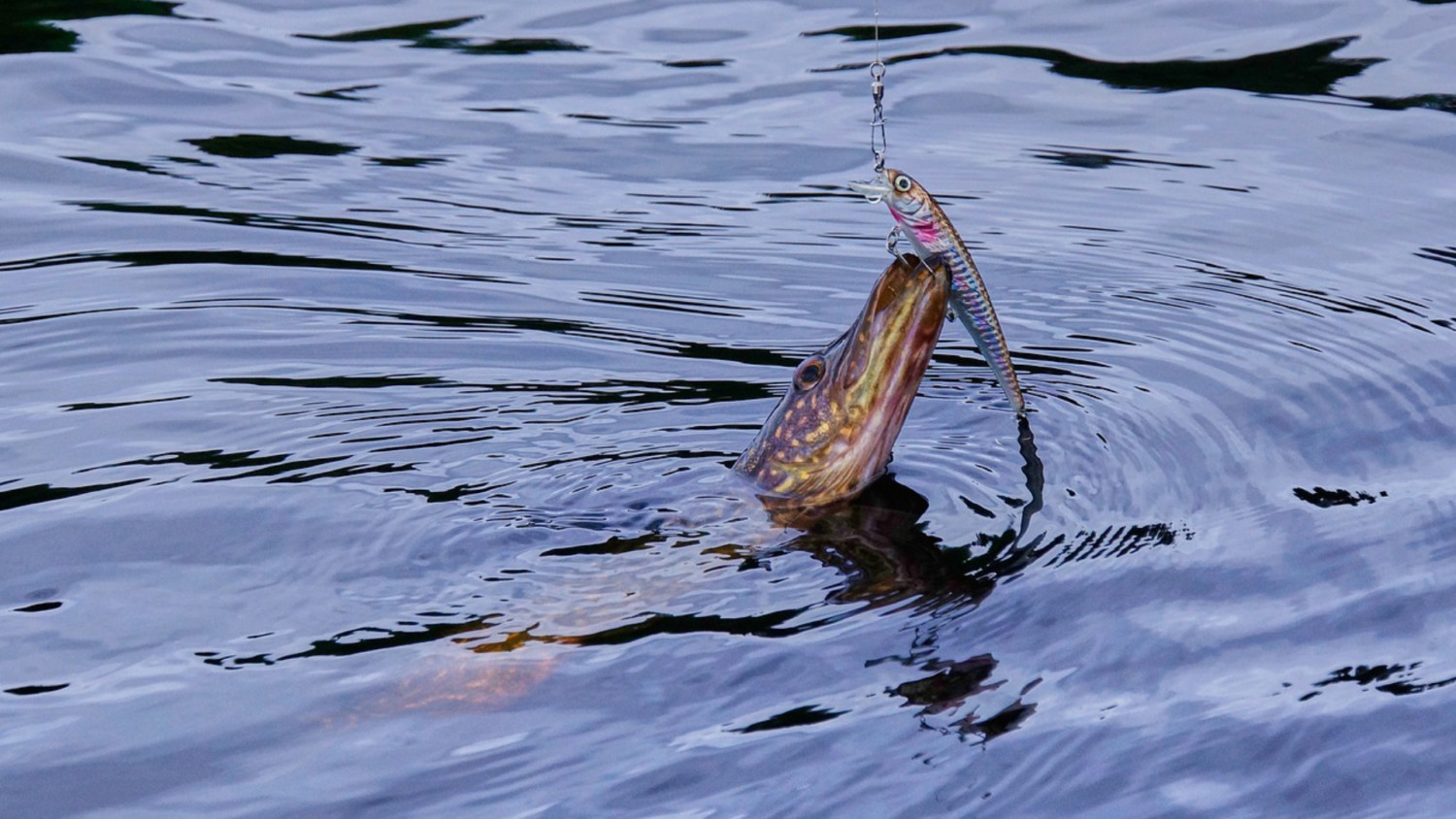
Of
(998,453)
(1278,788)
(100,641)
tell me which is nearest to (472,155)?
(998,453)

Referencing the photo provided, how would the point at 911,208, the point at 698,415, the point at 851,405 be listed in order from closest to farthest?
the point at 911,208 → the point at 851,405 → the point at 698,415

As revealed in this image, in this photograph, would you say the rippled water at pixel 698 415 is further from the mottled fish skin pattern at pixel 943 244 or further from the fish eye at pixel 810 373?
the mottled fish skin pattern at pixel 943 244

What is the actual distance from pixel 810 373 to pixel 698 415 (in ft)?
2.75

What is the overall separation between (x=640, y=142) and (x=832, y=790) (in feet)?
19.4

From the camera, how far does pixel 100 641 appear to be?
4617 millimetres

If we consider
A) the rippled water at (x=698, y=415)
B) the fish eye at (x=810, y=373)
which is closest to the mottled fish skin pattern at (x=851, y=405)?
the fish eye at (x=810, y=373)

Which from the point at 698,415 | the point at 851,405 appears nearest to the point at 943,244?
the point at 851,405

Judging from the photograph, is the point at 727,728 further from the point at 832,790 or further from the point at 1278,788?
the point at 1278,788

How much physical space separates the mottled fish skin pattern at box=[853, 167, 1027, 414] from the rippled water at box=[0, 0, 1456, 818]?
548 mm

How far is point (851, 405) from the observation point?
534cm

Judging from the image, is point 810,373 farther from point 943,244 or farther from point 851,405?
point 943,244

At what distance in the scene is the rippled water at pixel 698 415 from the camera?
398cm

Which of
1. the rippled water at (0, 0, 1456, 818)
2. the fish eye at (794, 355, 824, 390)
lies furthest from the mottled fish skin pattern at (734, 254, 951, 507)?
the rippled water at (0, 0, 1456, 818)

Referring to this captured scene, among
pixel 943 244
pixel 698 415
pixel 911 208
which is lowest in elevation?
pixel 698 415
